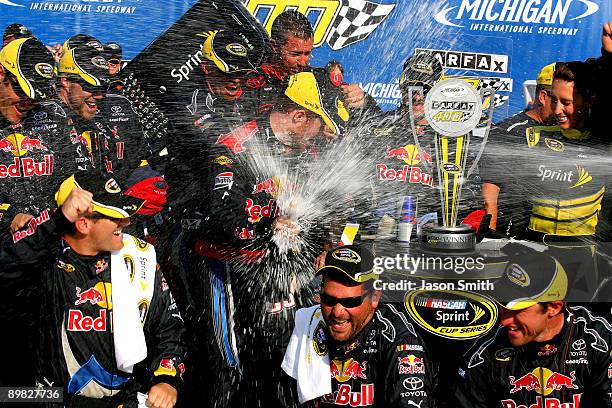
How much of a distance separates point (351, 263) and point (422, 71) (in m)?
0.93

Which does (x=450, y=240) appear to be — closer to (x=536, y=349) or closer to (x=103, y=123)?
(x=536, y=349)

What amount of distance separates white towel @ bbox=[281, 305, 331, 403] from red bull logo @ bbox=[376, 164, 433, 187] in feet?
2.24

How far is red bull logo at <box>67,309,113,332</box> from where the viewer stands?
16.1 ft

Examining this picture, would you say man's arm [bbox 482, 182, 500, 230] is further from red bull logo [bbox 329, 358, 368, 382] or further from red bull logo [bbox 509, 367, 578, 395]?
red bull logo [bbox 329, 358, 368, 382]

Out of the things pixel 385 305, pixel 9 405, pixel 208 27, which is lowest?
pixel 9 405

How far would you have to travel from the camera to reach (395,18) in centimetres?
498

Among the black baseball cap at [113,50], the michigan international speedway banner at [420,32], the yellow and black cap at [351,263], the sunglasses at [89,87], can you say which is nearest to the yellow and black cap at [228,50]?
the michigan international speedway banner at [420,32]

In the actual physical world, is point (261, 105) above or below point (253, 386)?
above

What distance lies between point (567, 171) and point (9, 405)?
2.75m

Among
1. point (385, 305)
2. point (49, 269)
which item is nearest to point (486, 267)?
point (385, 305)

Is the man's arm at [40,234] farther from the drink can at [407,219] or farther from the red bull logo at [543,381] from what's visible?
the red bull logo at [543,381]

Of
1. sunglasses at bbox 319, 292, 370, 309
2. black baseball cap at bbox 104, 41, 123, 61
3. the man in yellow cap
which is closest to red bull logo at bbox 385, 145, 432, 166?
the man in yellow cap

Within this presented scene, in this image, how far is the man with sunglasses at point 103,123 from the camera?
4.94 metres

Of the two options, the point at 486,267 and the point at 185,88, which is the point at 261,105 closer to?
the point at 185,88
